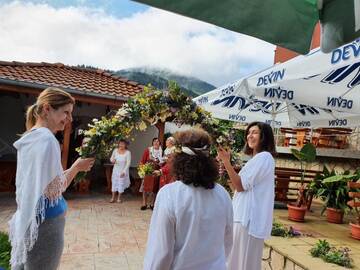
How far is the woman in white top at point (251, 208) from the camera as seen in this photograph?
3158 millimetres

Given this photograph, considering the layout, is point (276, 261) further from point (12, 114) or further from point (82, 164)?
point (12, 114)

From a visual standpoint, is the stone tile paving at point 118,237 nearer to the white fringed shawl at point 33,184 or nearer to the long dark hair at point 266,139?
the long dark hair at point 266,139

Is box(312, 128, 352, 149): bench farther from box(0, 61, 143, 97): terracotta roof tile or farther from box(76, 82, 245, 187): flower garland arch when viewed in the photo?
box(76, 82, 245, 187): flower garland arch

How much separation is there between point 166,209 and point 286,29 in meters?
1.14

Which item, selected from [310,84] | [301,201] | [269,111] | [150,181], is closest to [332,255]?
[310,84]

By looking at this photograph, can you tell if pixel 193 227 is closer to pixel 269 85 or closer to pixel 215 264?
pixel 215 264

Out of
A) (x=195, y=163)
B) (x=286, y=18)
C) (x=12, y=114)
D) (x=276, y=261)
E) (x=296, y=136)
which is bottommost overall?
(x=276, y=261)

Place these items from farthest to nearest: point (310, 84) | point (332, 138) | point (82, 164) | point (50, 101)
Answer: point (332, 138)
point (310, 84)
point (82, 164)
point (50, 101)

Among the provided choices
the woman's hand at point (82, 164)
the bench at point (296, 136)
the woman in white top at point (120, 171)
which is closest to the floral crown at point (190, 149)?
the woman's hand at point (82, 164)

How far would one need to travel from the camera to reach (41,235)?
92.0 inches

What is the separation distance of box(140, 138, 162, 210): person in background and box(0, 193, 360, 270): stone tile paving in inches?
13.2

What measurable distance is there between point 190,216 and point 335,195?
5.41 metres

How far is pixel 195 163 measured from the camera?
6.92 feet

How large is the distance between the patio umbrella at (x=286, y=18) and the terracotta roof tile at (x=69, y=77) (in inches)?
346
